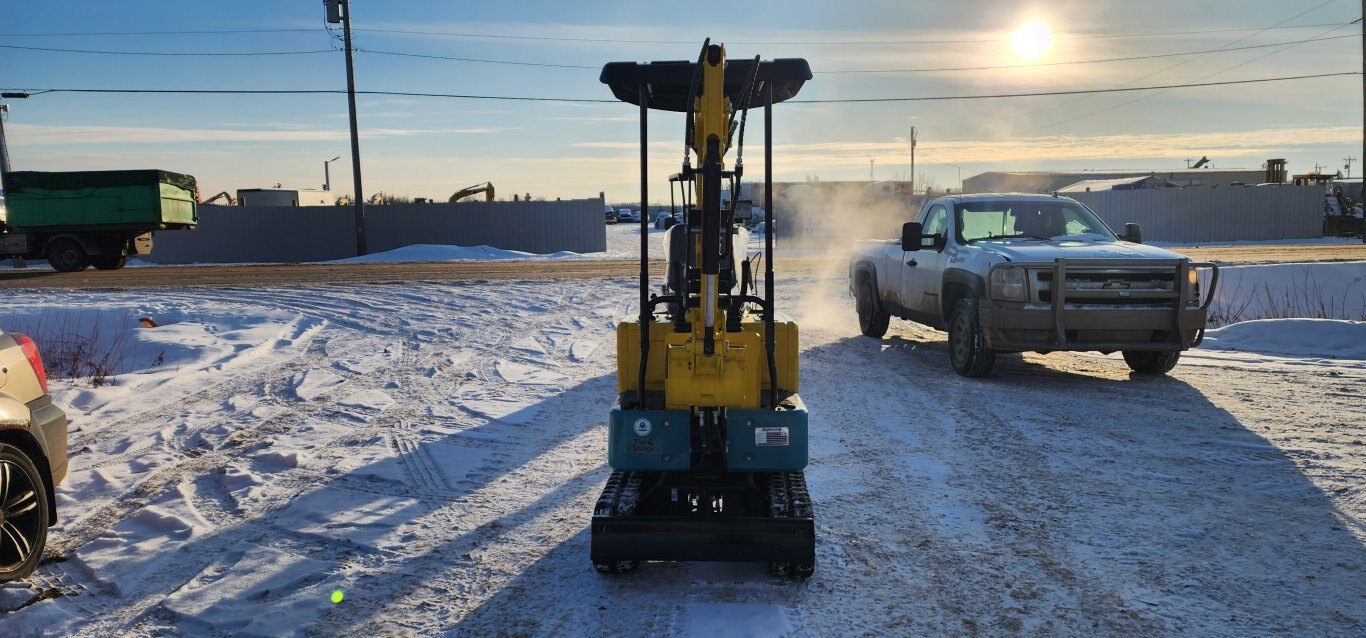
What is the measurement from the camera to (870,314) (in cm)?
1248

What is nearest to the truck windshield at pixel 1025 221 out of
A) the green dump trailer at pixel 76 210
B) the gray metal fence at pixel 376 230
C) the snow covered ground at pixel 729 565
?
the snow covered ground at pixel 729 565

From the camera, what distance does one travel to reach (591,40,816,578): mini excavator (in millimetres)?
4219

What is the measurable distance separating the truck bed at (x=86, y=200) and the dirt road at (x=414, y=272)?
55.5 inches

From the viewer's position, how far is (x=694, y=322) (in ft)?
14.6

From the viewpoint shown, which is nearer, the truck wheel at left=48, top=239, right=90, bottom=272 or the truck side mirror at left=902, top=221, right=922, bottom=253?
the truck side mirror at left=902, top=221, right=922, bottom=253

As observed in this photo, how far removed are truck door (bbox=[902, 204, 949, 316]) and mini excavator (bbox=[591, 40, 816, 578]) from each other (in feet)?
18.5

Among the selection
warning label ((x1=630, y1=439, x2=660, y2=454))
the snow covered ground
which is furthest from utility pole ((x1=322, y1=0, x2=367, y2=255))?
warning label ((x1=630, y1=439, x2=660, y2=454))

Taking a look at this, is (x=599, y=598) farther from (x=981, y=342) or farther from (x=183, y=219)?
(x=183, y=219)

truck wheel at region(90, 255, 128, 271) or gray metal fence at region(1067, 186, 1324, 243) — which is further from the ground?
gray metal fence at region(1067, 186, 1324, 243)

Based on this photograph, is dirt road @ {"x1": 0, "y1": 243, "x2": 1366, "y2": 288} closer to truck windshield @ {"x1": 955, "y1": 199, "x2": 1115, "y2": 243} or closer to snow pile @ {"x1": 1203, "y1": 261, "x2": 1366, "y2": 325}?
snow pile @ {"x1": 1203, "y1": 261, "x2": 1366, "y2": 325}

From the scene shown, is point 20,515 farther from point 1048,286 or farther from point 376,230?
point 376,230

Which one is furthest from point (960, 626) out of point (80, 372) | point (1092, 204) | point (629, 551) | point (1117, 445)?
point (1092, 204)

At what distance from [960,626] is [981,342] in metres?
5.67

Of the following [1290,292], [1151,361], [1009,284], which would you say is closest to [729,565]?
[1009,284]
